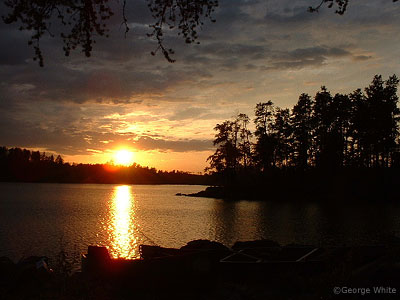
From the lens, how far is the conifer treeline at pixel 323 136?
62719 mm

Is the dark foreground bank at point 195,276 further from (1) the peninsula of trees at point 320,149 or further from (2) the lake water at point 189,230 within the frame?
(1) the peninsula of trees at point 320,149

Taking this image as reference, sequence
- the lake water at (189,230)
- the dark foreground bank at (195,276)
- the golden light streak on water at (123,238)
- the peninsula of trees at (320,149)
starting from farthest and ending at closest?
the peninsula of trees at (320,149)
the lake water at (189,230)
the golden light streak on water at (123,238)
the dark foreground bank at (195,276)

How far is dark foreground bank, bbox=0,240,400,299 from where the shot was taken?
33.5ft

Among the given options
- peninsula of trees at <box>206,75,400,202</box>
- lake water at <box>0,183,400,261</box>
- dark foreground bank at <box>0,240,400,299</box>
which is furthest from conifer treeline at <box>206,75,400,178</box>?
dark foreground bank at <box>0,240,400,299</box>

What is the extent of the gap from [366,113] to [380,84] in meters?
6.10

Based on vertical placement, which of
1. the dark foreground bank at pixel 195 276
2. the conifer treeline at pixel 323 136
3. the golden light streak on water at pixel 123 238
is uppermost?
the conifer treeline at pixel 323 136

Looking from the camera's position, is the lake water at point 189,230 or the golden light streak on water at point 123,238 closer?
the golden light streak on water at point 123,238

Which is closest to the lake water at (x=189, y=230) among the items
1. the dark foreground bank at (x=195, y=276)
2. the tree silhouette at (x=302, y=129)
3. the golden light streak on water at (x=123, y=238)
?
the golden light streak on water at (x=123, y=238)

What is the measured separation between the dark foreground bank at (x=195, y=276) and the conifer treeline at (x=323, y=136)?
54715mm

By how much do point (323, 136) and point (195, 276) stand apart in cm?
6057

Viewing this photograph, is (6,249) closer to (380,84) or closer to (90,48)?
(90,48)

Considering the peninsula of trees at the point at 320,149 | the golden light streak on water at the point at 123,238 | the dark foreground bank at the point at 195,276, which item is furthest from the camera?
the peninsula of trees at the point at 320,149

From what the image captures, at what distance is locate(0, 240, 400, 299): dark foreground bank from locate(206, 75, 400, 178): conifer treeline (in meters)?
54.7

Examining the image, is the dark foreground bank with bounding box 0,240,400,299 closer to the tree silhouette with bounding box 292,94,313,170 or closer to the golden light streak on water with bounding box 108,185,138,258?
the golden light streak on water with bounding box 108,185,138,258
